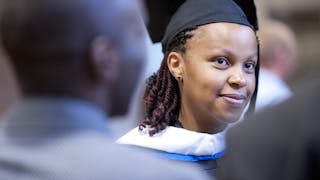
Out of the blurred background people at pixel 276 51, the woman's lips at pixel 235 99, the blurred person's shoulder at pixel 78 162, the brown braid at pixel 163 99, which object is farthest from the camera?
the blurred background people at pixel 276 51

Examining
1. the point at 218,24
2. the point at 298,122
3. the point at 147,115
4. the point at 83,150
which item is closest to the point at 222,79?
the point at 218,24

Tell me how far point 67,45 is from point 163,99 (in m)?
0.88

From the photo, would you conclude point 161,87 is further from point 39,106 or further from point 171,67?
point 39,106

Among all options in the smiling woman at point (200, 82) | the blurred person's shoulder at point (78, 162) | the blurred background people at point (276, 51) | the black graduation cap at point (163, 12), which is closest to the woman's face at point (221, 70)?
the smiling woman at point (200, 82)

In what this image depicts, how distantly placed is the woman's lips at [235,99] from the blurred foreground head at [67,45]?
70 centimetres

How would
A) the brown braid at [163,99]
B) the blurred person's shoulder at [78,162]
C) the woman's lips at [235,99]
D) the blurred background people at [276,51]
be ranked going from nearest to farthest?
1. the blurred person's shoulder at [78,162]
2. the woman's lips at [235,99]
3. the brown braid at [163,99]
4. the blurred background people at [276,51]

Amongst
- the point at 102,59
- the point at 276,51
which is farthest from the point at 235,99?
the point at 276,51

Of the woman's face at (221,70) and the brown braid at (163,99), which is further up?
the woman's face at (221,70)

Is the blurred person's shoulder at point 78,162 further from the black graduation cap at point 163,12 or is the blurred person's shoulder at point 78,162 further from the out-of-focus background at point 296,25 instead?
the black graduation cap at point 163,12

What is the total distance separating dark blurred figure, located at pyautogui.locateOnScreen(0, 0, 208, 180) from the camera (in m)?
1.34

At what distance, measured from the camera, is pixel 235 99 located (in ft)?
6.86

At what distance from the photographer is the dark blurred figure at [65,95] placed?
134cm

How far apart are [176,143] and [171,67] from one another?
0.75 ft

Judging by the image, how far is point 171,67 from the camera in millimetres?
2178
